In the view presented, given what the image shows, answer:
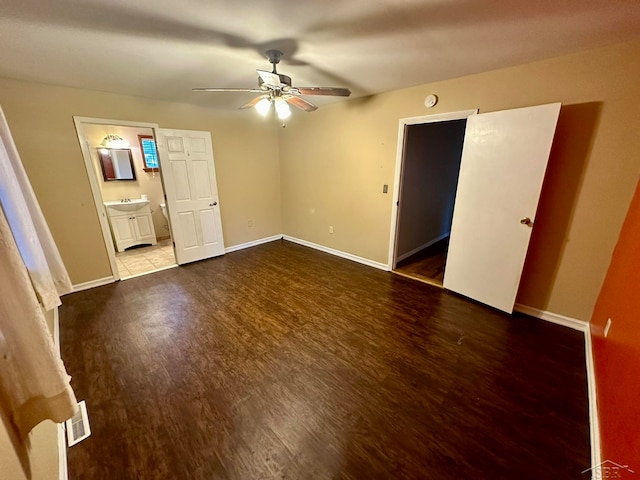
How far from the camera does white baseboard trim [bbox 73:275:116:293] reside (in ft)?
10.1

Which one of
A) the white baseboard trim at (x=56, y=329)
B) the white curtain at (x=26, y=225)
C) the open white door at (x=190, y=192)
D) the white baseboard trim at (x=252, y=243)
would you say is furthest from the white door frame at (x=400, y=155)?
the white baseboard trim at (x=56, y=329)

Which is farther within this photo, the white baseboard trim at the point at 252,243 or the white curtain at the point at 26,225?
the white baseboard trim at the point at 252,243

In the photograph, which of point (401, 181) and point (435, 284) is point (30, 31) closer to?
point (401, 181)

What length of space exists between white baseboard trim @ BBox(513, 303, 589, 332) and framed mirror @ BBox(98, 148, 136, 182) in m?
6.29

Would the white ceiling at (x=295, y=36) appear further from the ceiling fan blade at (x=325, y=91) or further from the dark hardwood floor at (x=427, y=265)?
the dark hardwood floor at (x=427, y=265)

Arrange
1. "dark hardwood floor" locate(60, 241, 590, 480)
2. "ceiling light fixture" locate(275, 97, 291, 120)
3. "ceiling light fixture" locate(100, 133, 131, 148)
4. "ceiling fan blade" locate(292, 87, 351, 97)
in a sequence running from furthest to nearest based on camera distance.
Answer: "ceiling light fixture" locate(100, 133, 131, 148)
"ceiling light fixture" locate(275, 97, 291, 120)
"ceiling fan blade" locate(292, 87, 351, 97)
"dark hardwood floor" locate(60, 241, 590, 480)

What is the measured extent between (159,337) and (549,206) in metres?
3.74

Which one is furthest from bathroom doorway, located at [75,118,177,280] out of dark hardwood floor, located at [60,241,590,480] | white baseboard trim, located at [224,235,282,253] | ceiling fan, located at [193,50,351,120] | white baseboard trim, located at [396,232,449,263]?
white baseboard trim, located at [396,232,449,263]

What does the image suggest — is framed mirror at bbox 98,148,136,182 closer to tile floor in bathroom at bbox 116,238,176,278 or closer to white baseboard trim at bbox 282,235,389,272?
tile floor in bathroom at bbox 116,238,176,278

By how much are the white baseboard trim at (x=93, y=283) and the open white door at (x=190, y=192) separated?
85cm

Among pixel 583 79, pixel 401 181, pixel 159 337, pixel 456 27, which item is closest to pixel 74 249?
pixel 159 337

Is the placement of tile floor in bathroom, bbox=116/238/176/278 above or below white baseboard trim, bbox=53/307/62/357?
below

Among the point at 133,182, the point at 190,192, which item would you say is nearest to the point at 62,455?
the point at 190,192

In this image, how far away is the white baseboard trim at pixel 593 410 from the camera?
1309 mm
